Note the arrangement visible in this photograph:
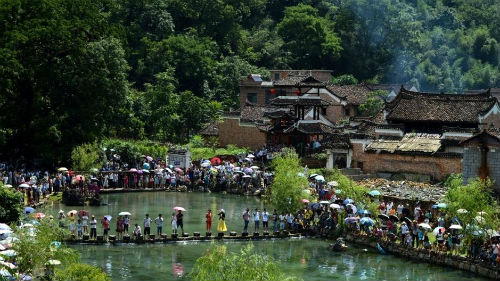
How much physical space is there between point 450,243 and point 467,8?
9441cm

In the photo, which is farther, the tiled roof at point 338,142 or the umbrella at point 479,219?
the tiled roof at point 338,142

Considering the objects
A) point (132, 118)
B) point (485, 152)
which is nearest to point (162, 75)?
point (132, 118)

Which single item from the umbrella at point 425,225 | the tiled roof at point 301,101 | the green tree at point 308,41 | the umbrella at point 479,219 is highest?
the green tree at point 308,41

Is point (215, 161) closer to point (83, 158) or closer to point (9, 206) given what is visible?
point (83, 158)

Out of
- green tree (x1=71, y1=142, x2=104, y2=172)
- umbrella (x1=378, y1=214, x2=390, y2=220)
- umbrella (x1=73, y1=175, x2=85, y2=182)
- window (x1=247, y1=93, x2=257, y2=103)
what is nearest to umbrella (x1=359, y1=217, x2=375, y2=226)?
umbrella (x1=378, y1=214, x2=390, y2=220)

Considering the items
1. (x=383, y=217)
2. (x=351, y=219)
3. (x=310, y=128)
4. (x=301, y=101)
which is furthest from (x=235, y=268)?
(x=301, y=101)

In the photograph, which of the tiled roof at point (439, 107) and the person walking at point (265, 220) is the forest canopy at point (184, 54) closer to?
the person walking at point (265, 220)

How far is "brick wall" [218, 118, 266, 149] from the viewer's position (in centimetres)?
7775

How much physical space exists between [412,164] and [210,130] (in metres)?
25.2

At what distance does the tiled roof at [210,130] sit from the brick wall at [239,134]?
65 cm

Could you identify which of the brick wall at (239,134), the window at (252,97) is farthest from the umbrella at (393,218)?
the window at (252,97)

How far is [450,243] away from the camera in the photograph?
130ft

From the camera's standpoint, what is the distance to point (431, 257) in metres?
39.7

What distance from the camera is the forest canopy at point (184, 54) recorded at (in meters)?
57.8
